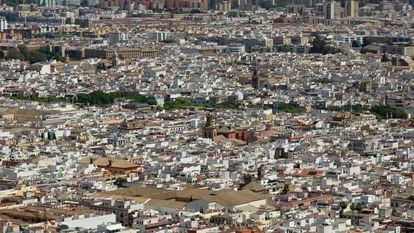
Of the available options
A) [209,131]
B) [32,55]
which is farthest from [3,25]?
[209,131]

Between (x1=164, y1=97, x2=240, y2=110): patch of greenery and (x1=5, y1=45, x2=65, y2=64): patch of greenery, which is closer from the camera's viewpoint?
(x1=164, y1=97, x2=240, y2=110): patch of greenery

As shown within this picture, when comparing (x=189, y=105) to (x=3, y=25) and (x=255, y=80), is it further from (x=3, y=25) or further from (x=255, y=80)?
(x=3, y=25)

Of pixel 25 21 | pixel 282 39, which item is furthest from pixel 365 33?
pixel 25 21

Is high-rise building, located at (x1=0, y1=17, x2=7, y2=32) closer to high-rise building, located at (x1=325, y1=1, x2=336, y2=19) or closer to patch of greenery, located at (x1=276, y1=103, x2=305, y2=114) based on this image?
high-rise building, located at (x1=325, y1=1, x2=336, y2=19)

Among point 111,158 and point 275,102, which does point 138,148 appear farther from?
point 275,102

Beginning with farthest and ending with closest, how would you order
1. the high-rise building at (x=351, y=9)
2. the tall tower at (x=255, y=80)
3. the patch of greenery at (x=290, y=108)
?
the high-rise building at (x=351, y=9) → the tall tower at (x=255, y=80) → the patch of greenery at (x=290, y=108)

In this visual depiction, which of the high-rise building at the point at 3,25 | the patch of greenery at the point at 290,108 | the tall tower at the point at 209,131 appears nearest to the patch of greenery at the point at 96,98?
the patch of greenery at the point at 290,108

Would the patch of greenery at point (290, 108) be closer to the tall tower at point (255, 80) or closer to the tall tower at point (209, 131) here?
the tall tower at point (255, 80)

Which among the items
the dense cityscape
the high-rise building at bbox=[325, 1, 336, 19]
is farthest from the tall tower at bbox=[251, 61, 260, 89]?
the high-rise building at bbox=[325, 1, 336, 19]
